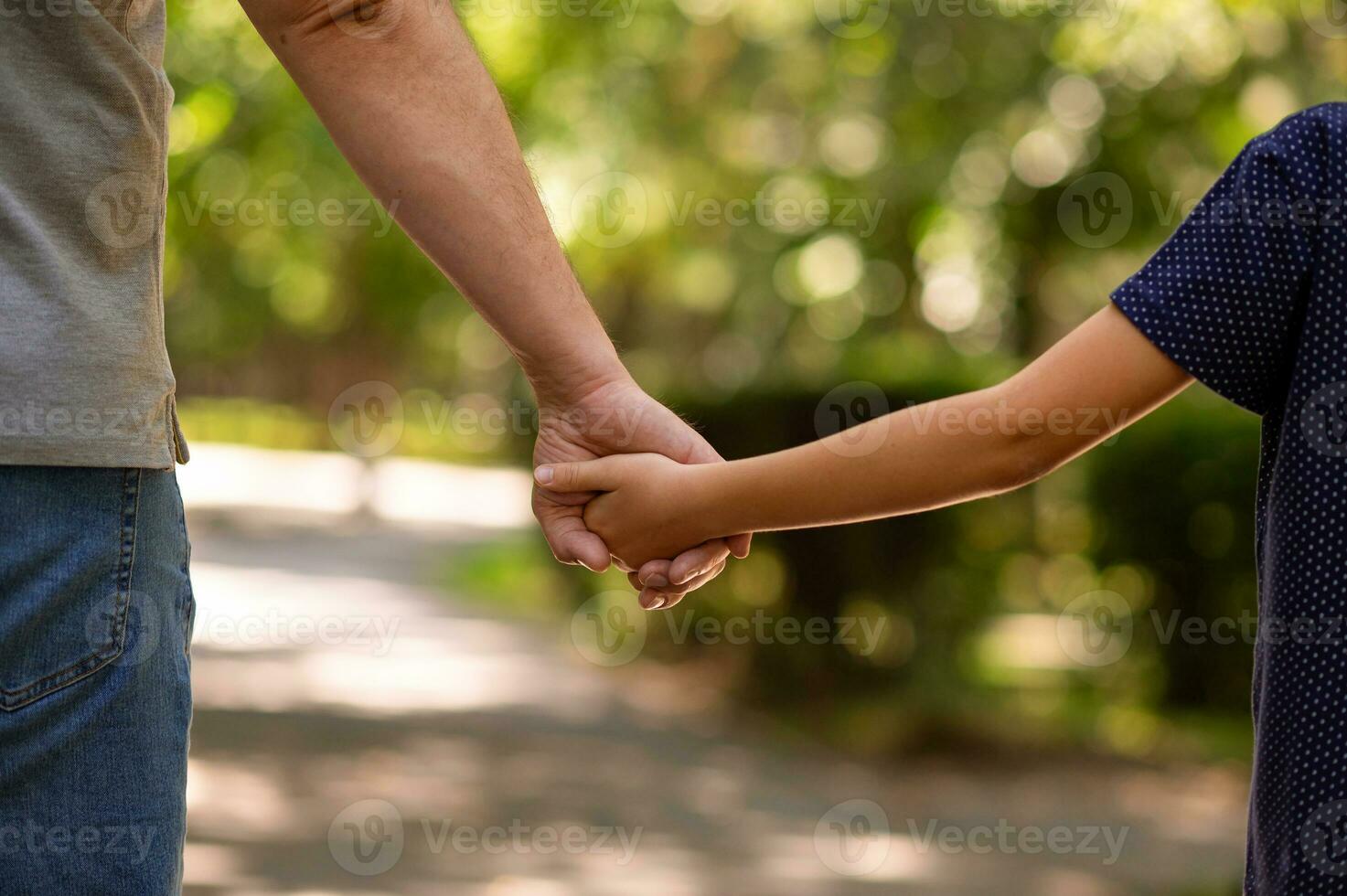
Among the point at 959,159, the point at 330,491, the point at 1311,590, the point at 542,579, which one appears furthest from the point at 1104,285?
the point at 330,491

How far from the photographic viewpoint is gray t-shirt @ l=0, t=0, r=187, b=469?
1.52m

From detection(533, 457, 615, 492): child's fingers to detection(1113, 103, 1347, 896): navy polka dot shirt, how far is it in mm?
1190

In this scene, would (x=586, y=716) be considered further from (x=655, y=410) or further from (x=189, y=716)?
(x=189, y=716)

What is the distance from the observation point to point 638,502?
2.58 m

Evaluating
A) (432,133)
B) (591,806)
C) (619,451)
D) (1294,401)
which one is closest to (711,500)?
(619,451)

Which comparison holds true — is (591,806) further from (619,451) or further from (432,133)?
(432,133)

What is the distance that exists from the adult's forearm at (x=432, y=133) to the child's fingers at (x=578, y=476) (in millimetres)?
346

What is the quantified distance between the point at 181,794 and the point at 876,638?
5.84 metres

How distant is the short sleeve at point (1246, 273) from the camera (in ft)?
5.39

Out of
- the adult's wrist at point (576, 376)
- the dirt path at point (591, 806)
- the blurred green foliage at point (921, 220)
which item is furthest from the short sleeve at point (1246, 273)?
the dirt path at point (591, 806)

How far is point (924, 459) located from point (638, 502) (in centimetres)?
64

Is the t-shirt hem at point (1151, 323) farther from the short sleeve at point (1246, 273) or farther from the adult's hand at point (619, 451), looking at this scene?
the adult's hand at point (619, 451)

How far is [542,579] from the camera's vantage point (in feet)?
44.9

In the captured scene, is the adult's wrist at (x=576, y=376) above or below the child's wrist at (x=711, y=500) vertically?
above
